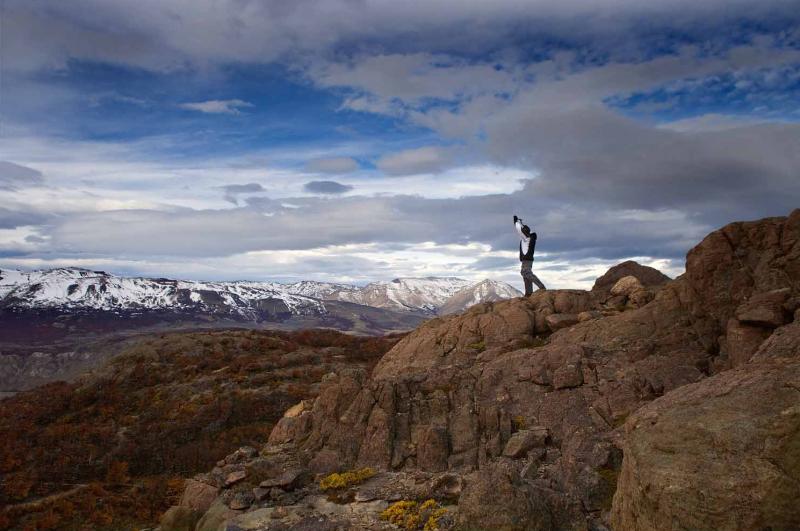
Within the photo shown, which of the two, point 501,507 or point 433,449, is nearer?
point 501,507

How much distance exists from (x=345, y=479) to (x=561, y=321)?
15.1 metres

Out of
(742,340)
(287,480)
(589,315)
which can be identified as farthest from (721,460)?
(589,315)

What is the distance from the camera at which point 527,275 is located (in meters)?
35.8

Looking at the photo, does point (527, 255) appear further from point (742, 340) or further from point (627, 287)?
point (742, 340)

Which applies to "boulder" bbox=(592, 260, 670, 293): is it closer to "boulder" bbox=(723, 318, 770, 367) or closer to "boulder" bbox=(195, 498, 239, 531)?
"boulder" bbox=(723, 318, 770, 367)

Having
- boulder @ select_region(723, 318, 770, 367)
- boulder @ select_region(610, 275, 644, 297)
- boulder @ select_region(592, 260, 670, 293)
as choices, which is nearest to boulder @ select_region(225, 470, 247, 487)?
boulder @ select_region(723, 318, 770, 367)

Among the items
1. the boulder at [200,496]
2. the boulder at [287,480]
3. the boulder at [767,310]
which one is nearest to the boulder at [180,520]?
the boulder at [200,496]

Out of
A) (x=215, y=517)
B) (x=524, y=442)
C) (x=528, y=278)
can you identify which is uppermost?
(x=528, y=278)

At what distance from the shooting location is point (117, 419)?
1713 inches

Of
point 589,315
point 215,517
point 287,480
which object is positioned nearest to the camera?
point 215,517

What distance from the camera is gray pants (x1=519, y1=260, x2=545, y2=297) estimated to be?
1393 inches

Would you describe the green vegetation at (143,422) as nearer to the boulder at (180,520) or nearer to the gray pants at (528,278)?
the boulder at (180,520)

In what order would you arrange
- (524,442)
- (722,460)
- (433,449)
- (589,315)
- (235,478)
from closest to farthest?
(722,460)
(524,442)
(433,449)
(235,478)
(589,315)

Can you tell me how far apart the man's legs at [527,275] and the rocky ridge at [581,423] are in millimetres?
3931
